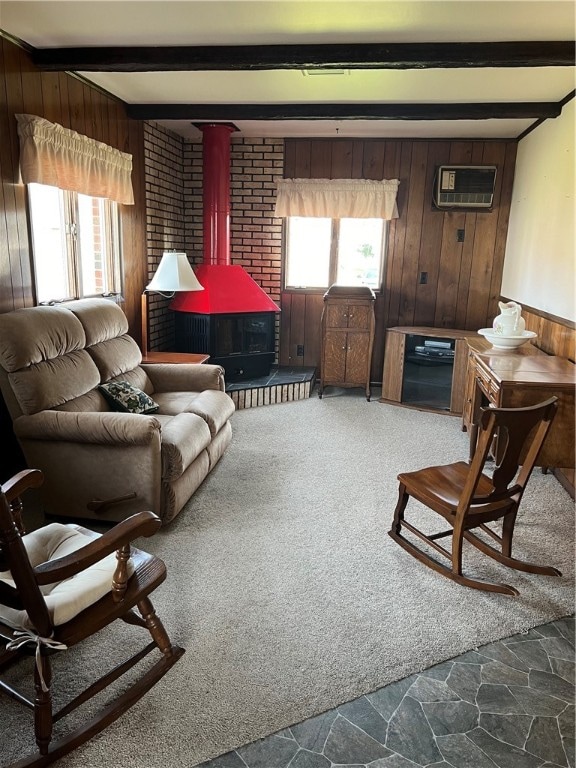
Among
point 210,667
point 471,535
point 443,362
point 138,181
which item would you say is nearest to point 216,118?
point 138,181

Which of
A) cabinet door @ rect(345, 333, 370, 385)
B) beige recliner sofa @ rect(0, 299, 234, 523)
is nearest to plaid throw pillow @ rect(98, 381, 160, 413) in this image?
beige recliner sofa @ rect(0, 299, 234, 523)

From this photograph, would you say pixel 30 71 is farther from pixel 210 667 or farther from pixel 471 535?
pixel 471 535

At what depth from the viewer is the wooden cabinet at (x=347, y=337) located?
16.4 feet

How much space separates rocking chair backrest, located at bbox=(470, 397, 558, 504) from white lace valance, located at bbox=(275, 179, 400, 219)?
3.36 meters

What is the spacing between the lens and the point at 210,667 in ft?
6.11

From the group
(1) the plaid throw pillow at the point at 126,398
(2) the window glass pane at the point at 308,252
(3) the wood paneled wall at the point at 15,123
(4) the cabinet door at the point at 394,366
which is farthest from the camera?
(2) the window glass pane at the point at 308,252

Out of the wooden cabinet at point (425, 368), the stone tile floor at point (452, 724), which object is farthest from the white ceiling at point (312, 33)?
the stone tile floor at point (452, 724)

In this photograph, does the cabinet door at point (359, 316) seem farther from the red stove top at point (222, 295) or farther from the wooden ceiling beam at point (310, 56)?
the wooden ceiling beam at point (310, 56)

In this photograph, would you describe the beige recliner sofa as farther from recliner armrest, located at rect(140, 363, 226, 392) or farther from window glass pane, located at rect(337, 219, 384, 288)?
window glass pane, located at rect(337, 219, 384, 288)

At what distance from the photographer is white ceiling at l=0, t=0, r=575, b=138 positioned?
2.47m

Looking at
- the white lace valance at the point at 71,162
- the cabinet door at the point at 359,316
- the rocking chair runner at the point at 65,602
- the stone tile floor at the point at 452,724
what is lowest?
the stone tile floor at the point at 452,724

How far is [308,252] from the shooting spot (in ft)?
18.3

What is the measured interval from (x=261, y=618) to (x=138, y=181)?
372cm

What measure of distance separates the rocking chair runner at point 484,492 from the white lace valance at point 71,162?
103 inches
